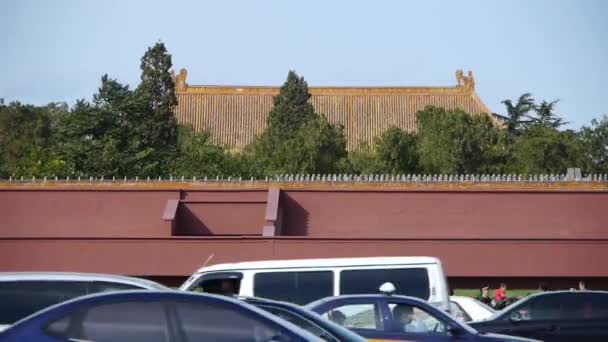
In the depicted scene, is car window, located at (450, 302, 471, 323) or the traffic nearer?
the traffic

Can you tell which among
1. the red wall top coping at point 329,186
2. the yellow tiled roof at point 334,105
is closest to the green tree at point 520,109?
the yellow tiled roof at point 334,105

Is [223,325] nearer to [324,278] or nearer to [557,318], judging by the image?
[324,278]

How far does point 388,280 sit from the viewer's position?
682 inches

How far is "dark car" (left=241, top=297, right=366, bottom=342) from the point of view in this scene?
31.9 ft

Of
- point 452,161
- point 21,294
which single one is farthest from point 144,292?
point 452,161

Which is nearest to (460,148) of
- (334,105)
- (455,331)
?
(334,105)

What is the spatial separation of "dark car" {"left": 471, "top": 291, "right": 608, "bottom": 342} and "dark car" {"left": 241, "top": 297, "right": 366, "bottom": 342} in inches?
244

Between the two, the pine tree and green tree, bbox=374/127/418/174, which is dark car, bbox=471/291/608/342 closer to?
green tree, bbox=374/127/418/174

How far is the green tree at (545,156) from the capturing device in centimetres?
5375

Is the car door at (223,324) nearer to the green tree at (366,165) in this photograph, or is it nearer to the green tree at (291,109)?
the green tree at (366,165)

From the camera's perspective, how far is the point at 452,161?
174 ft

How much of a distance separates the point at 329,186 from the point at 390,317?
24.6 metres

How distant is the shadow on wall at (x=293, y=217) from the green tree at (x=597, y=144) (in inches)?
1008

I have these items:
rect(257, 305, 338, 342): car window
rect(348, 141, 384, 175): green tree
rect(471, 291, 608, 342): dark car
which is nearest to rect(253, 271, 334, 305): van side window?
rect(471, 291, 608, 342): dark car
